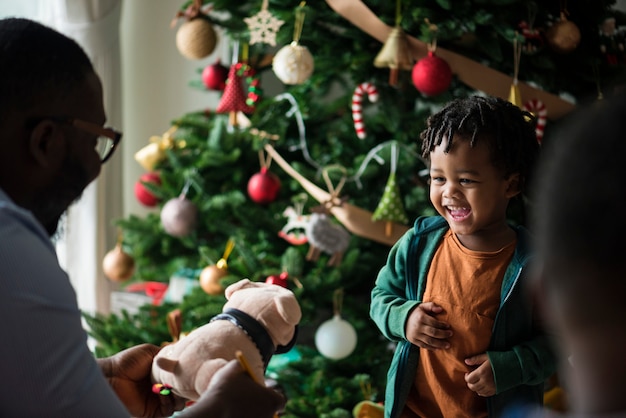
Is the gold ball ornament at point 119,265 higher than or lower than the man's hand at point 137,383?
lower

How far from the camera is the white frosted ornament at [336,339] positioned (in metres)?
2.47

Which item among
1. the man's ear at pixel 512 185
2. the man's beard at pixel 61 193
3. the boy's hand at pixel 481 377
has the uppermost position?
the man's beard at pixel 61 193

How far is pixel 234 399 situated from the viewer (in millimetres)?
1141

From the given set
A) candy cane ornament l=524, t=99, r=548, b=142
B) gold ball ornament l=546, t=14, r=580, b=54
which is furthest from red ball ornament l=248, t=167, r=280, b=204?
gold ball ornament l=546, t=14, r=580, b=54

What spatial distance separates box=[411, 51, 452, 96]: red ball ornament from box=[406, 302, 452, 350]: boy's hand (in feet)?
3.40

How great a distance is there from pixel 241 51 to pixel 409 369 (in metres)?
1.70

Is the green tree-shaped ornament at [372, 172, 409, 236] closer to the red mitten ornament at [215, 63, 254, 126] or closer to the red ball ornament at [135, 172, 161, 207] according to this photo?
the red mitten ornament at [215, 63, 254, 126]

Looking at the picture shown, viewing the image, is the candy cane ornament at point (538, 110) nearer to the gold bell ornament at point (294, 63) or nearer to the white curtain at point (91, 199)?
the gold bell ornament at point (294, 63)

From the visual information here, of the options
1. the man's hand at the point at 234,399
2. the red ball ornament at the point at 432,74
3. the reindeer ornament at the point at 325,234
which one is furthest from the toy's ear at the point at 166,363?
the red ball ornament at the point at 432,74

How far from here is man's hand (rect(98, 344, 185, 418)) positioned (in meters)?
1.36

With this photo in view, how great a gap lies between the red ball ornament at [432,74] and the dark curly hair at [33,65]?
4.51ft

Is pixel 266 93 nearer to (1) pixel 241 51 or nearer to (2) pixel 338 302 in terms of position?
(1) pixel 241 51

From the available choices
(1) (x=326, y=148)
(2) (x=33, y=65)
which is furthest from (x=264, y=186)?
(2) (x=33, y=65)

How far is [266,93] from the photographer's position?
3314mm
